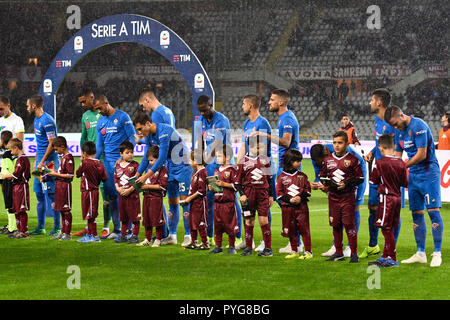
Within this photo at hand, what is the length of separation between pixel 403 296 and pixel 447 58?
28.4 metres

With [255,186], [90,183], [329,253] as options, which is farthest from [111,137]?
[329,253]

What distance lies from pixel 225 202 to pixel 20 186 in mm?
3242

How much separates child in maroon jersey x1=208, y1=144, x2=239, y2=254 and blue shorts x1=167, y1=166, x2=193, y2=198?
75cm

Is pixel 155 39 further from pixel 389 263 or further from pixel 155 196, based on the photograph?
pixel 389 263

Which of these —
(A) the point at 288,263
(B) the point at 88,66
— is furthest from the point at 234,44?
(A) the point at 288,263

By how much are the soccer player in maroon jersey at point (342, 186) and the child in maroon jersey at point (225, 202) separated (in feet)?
3.77

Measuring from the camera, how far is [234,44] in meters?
34.9

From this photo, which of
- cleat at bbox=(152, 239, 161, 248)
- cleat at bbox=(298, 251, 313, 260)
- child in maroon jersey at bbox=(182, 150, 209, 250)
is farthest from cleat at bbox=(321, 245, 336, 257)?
cleat at bbox=(152, 239, 161, 248)

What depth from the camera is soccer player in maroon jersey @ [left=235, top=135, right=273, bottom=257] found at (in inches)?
312

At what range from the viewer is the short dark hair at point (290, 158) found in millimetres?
7796

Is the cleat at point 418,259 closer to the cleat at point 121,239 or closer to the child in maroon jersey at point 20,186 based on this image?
the cleat at point 121,239

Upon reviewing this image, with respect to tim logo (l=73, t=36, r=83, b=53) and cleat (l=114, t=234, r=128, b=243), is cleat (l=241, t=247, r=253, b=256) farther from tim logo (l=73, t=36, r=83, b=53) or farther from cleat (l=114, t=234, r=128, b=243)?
tim logo (l=73, t=36, r=83, b=53)

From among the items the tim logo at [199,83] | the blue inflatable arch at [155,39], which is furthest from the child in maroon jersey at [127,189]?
the tim logo at [199,83]

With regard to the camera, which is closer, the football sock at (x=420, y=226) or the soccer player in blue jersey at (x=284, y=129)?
the football sock at (x=420, y=226)
